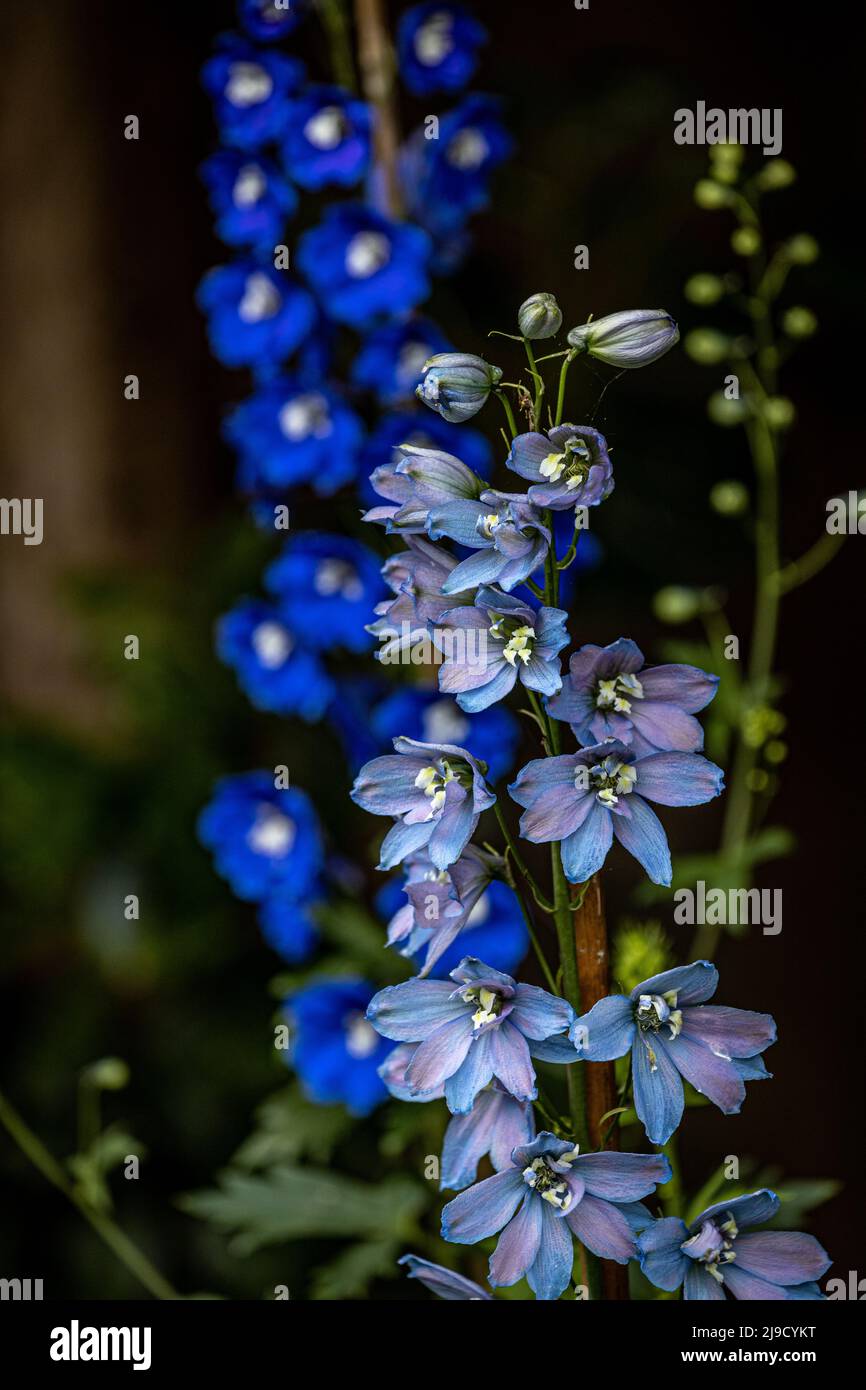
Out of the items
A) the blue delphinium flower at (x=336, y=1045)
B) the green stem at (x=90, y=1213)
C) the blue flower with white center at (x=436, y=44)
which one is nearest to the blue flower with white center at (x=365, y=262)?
the blue flower with white center at (x=436, y=44)

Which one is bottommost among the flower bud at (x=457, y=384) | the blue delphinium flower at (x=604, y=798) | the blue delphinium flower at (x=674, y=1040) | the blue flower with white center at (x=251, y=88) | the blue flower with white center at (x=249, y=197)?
the blue delphinium flower at (x=674, y=1040)

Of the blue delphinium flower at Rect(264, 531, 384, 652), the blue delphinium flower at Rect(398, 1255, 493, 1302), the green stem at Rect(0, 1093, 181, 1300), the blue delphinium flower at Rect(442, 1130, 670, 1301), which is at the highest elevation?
the blue delphinium flower at Rect(264, 531, 384, 652)

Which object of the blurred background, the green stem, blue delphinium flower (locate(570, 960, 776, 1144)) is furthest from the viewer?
the blurred background

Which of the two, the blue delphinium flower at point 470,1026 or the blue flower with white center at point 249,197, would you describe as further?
the blue flower with white center at point 249,197

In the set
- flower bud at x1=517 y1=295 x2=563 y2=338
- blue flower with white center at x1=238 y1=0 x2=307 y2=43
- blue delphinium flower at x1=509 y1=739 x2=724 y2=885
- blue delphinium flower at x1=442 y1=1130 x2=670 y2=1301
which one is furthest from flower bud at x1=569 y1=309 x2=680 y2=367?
blue flower with white center at x1=238 y1=0 x2=307 y2=43

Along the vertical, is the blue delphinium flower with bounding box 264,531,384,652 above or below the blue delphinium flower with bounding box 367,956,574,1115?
above

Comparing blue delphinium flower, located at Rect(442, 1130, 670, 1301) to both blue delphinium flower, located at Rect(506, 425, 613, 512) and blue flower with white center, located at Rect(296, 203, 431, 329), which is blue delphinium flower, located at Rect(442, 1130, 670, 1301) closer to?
blue delphinium flower, located at Rect(506, 425, 613, 512)

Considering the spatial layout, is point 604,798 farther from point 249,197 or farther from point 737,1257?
point 249,197

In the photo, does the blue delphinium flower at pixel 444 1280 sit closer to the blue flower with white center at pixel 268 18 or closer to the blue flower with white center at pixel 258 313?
the blue flower with white center at pixel 258 313
